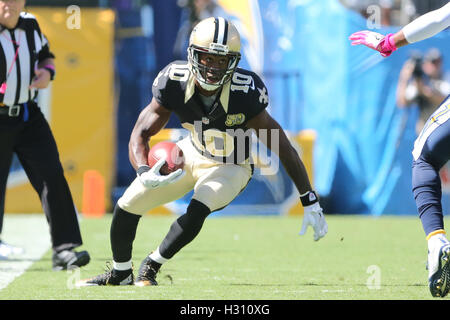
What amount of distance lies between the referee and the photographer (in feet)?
17.7

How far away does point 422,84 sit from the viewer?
35.5 ft

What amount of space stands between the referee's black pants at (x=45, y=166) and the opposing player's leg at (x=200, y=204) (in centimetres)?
114

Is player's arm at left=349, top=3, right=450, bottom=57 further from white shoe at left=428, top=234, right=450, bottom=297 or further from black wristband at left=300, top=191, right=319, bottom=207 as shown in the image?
white shoe at left=428, top=234, right=450, bottom=297

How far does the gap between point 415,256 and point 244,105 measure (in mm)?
2480

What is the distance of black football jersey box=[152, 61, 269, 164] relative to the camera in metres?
5.17

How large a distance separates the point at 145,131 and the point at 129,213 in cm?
44

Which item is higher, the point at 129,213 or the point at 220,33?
the point at 220,33

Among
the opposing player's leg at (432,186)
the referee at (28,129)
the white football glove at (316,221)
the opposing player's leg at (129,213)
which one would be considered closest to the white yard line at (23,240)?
the referee at (28,129)

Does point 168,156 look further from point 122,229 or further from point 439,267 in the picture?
point 439,267

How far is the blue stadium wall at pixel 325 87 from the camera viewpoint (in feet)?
35.7

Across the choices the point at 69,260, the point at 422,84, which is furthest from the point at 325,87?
the point at 69,260

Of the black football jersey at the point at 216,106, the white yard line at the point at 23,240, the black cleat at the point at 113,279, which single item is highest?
the black football jersey at the point at 216,106

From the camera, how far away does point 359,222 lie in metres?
10.1

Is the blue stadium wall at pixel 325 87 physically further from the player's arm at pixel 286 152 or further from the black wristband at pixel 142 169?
the black wristband at pixel 142 169
